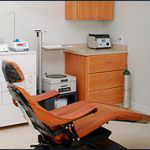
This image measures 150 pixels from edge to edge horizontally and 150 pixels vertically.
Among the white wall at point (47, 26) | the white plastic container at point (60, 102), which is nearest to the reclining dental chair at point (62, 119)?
the white plastic container at point (60, 102)

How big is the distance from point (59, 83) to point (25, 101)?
5.86 ft

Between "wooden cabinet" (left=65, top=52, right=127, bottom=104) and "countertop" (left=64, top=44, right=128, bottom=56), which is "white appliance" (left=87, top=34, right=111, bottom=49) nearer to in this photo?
"countertop" (left=64, top=44, right=128, bottom=56)

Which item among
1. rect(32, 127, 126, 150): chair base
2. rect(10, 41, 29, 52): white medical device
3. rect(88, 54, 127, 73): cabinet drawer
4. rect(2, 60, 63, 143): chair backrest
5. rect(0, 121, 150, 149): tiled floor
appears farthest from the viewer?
rect(88, 54, 127, 73): cabinet drawer

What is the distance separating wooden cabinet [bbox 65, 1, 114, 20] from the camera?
4.45 metres

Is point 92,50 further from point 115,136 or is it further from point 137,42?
point 115,136

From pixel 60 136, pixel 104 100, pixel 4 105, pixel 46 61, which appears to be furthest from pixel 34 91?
pixel 60 136

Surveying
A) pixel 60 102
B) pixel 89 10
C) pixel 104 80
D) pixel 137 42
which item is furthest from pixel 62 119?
pixel 89 10

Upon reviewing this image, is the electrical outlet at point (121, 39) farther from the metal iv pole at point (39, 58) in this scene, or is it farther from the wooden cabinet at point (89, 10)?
the metal iv pole at point (39, 58)

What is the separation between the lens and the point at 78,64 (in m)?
4.42

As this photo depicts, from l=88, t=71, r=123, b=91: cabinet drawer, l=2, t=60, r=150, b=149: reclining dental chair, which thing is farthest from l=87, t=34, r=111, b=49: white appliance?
l=2, t=60, r=150, b=149: reclining dental chair

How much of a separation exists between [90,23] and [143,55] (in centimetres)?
109

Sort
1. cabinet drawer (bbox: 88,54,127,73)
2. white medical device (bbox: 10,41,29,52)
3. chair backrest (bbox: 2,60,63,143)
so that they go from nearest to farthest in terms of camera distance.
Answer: chair backrest (bbox: 2,60,63,143) → white medical device (bbox: 10,41,29,52) → cabinet drawer (bbox: 88,54,127,73)

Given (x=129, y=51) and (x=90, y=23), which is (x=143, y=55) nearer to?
(x=129, y=51)

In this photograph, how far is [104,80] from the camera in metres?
4.44
